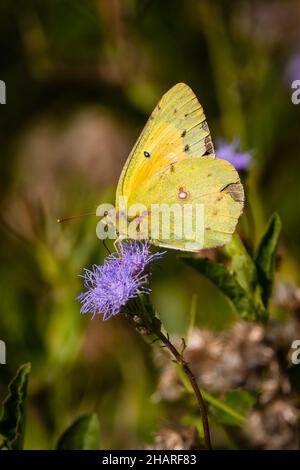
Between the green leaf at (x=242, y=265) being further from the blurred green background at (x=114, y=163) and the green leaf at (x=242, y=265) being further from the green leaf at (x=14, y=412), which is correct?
the green leaf at (x=14, y=412)

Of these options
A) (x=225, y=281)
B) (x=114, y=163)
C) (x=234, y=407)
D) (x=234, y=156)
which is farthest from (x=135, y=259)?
(x=114, y=163)

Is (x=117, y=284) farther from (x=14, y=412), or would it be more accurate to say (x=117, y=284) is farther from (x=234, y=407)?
(x=234, y=407)

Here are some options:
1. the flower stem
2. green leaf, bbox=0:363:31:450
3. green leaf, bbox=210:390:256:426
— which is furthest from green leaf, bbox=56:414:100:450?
the flower stem

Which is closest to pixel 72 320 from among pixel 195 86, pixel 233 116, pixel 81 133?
pixel 233 116

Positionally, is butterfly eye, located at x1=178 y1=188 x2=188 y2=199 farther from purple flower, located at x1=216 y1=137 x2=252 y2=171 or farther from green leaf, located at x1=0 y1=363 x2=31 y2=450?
green leaf, located at x1=0 y1=363 x2=31 y2=450

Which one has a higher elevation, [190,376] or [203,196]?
[203,196]

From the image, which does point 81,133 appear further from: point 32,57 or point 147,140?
point 147,140

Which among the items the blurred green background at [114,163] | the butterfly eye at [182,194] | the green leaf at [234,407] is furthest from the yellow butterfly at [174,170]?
the green leaf at [234,407]
